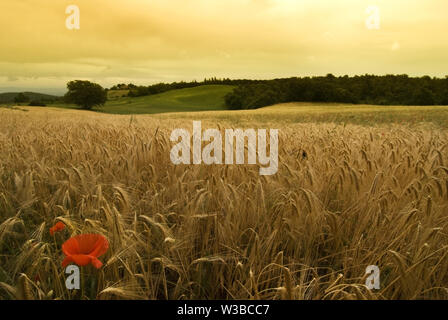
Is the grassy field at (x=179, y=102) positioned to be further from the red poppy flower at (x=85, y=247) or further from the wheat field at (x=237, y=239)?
the red poppy flower at (x=85, y=247)

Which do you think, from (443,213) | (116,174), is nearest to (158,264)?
(116,174)

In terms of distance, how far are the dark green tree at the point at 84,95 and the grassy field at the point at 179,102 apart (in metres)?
1.80

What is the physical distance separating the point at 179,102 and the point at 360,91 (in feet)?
116

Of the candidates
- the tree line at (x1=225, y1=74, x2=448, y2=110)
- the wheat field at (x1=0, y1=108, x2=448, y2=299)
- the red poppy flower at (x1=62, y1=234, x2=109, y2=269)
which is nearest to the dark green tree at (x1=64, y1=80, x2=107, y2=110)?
the tree line at (x1=225, y1=74, x2=448, y2=110)

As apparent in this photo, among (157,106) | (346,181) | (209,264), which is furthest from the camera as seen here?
(157,106)

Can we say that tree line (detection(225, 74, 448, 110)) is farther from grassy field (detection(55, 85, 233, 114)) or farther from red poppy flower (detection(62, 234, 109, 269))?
red poppy flower (detection(62, 234, 109, 269))

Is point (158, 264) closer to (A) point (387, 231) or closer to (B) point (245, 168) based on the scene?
(A) point (387, 231)

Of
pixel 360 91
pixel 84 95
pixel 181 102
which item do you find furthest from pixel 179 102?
pixel 360 91

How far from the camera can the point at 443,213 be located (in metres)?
1.67

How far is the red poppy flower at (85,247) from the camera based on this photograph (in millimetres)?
875

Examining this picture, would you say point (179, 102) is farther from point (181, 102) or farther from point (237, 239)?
point (237, 239)

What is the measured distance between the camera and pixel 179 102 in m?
68.6

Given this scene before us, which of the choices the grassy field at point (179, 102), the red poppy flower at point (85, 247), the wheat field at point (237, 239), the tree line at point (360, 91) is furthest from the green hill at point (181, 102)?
the red poppy flower at point (85, 247)
